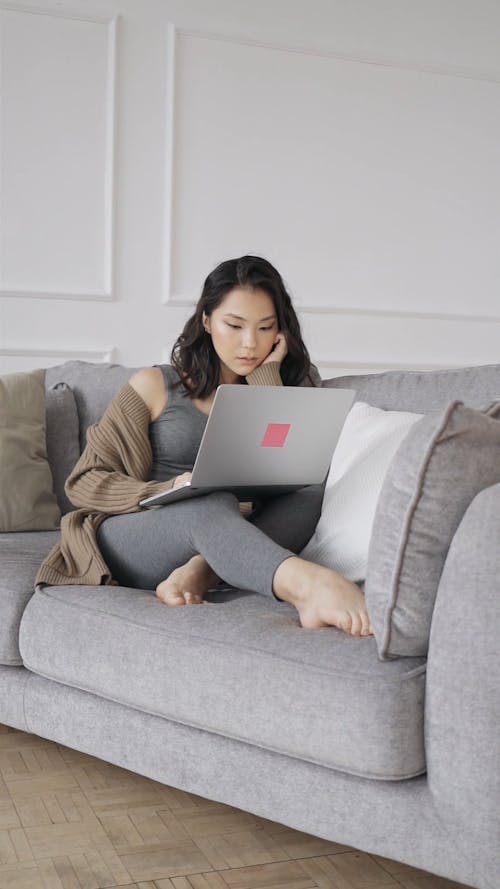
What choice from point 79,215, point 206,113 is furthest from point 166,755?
point 206,113

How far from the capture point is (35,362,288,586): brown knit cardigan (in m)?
2.05

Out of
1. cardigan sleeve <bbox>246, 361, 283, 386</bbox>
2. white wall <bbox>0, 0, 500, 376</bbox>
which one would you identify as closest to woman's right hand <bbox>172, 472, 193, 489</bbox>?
cardigan sleeve <bbox>246, 361, 283, 386</bbox>

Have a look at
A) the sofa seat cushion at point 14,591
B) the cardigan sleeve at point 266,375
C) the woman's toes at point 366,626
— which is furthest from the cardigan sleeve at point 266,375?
the woman's toes at point 366,626

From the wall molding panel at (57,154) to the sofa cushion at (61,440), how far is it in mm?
1262

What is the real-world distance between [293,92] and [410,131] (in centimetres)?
56

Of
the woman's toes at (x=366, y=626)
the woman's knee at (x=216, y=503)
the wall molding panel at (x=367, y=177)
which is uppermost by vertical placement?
the wall molding panel at (x=367, y=177)

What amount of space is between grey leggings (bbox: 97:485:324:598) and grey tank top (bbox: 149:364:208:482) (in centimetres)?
22

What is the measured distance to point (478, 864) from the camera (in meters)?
1.38

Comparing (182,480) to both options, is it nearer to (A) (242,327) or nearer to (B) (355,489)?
(B) (355,489)

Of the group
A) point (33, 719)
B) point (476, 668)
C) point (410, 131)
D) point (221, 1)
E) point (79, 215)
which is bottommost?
point (33, 719)

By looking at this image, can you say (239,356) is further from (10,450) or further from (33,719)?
(33,719)

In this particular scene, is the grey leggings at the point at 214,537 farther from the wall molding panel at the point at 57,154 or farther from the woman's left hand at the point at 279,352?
the wall molding panel at the point at 57,154

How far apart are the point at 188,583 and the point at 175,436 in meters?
0.50

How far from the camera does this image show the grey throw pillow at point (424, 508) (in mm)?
1458
